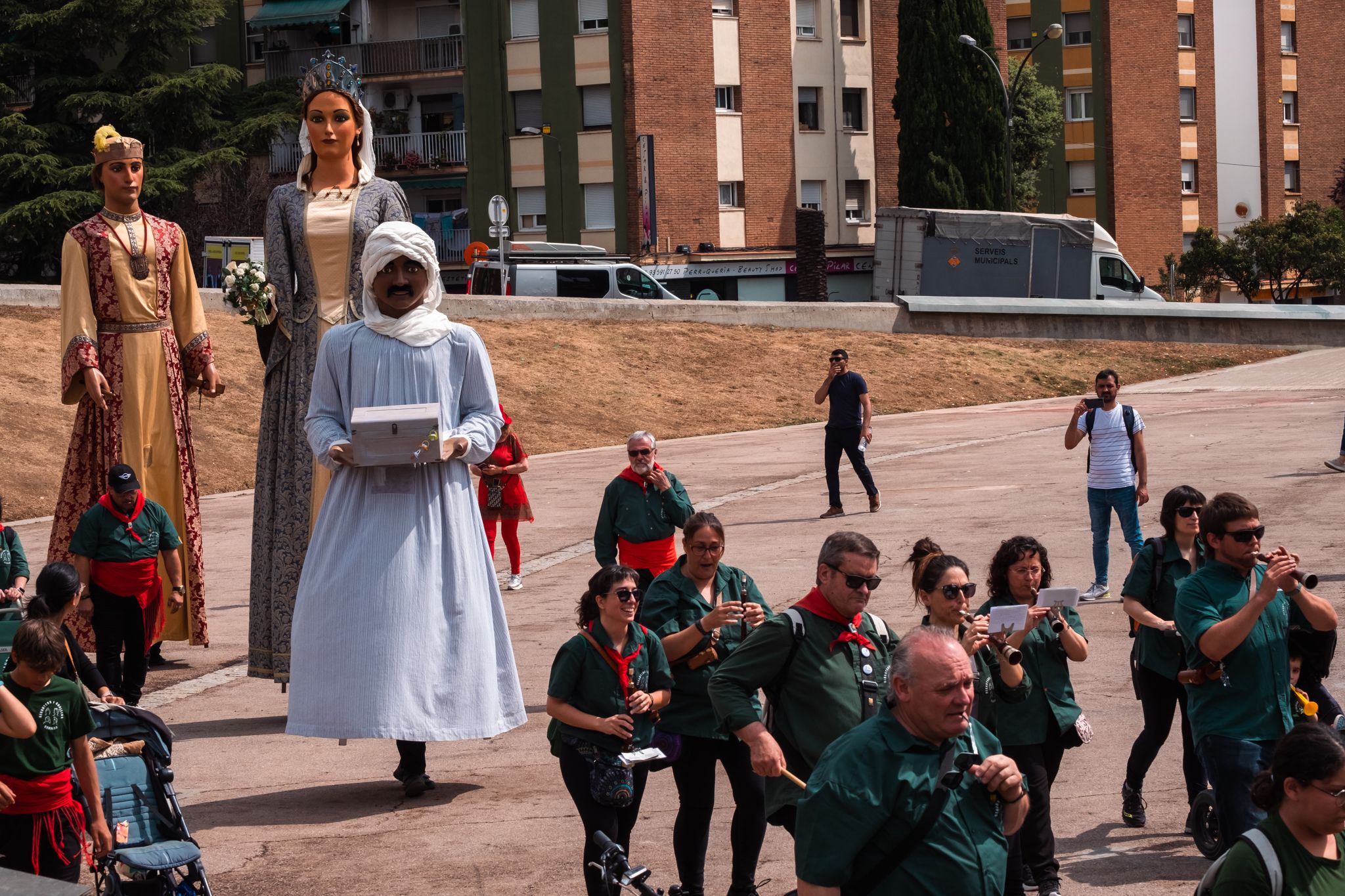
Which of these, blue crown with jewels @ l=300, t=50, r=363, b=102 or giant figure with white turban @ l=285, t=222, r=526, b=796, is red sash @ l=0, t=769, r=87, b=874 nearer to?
giant figure with white turban @ l=285, t=222, r=526, b=796

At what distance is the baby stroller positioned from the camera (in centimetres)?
635

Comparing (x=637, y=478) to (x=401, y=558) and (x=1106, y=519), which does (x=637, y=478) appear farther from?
(x=1106, y=519)

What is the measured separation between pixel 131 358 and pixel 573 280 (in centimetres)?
2973

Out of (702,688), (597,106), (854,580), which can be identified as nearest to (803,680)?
(854,580)

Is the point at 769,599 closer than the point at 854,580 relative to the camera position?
No

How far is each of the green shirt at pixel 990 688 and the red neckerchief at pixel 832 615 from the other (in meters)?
0.75

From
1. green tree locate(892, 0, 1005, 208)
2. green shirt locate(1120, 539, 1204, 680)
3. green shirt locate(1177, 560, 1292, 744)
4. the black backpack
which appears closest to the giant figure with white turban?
green shirt locate(1120, 539, 1204, 680)

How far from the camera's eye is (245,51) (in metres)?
55.1

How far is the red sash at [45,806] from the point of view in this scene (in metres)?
6.26

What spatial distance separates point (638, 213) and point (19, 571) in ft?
137

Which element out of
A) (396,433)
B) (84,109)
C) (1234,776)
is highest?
(84,109)

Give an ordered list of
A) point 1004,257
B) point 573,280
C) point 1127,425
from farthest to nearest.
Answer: point 1004,257, point 573,280, point 1127,425

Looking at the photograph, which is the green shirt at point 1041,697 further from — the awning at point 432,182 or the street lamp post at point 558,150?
the awning at point 432,182

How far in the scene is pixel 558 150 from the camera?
2007 inches
